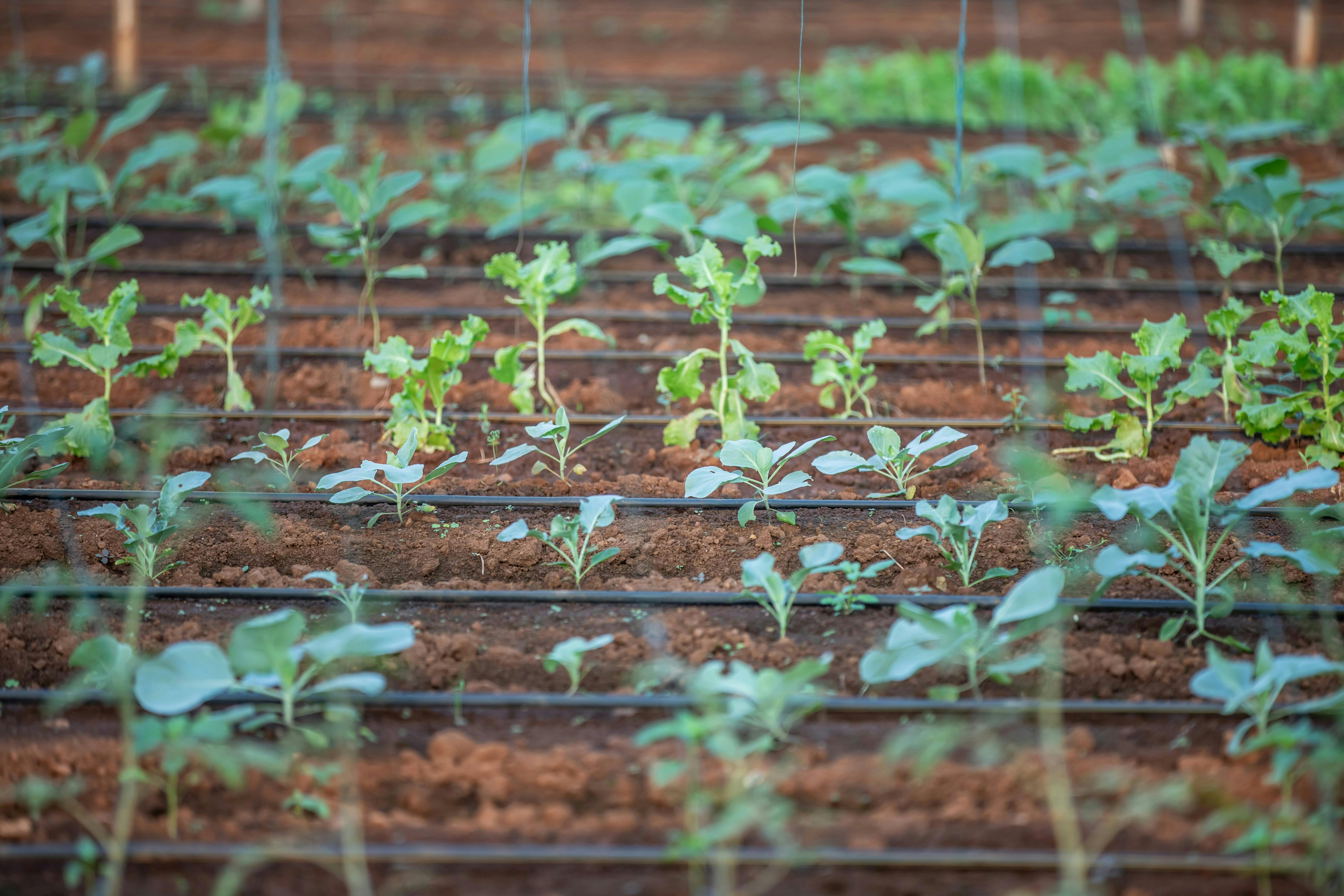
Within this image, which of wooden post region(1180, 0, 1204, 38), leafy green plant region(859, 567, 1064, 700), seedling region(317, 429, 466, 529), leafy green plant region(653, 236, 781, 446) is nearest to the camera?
leafy green plant region(859, 567, 1064, 700)

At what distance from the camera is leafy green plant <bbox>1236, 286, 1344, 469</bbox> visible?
2605 mm

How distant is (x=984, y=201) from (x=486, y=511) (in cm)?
318

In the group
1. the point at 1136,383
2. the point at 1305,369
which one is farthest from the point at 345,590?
the point at 1305,369

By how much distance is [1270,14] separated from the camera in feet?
32.6

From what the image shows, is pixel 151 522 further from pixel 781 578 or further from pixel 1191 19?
pixel 1191 19

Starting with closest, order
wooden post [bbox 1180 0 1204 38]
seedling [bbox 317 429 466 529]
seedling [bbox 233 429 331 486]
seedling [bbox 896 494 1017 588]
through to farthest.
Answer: seedling [bbox 896 494 1017 588] → seedling [bbox 317 429 466 529] → seedling [bbox 233 429 331 486] → wooden post [bbox 1180 0 1204 38]

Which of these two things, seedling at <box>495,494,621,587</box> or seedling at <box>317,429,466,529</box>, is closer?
seedling at <box>495,494,621,587</box>

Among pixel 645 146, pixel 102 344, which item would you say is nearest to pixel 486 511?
pixel 102 344

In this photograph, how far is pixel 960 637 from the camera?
1.78 meters

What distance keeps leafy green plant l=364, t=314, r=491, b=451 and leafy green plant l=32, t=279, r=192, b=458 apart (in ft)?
2.17

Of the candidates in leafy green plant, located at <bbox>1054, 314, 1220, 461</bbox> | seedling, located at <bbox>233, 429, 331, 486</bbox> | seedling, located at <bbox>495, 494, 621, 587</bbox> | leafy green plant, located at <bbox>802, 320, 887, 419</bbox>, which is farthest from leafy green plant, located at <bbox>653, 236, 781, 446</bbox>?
seedling, located at <bbox>233, 429, 331, 486</bbox>

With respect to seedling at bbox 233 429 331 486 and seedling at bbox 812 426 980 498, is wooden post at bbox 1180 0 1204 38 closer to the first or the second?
seedling at bbox 812 426 980 498

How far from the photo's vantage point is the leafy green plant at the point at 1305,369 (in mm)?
2605

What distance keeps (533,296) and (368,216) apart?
783mm
